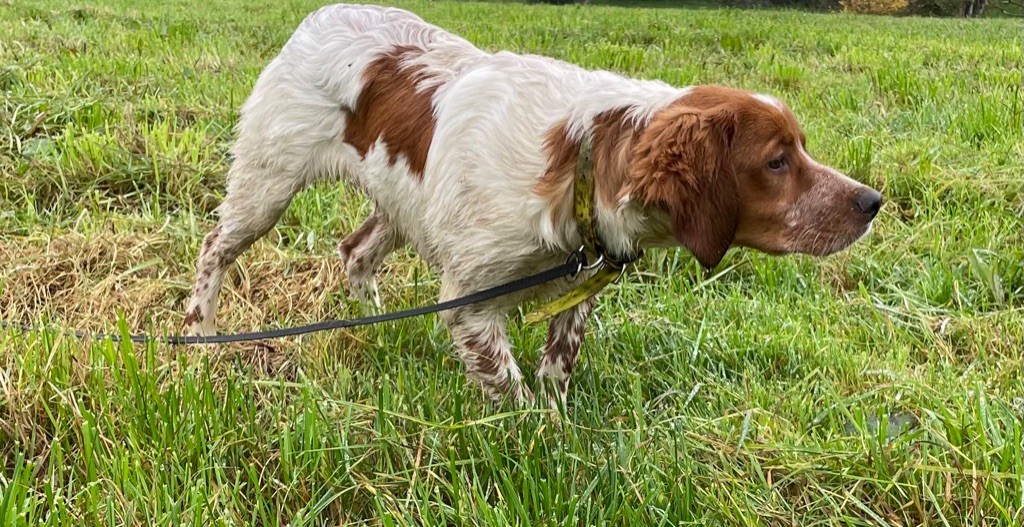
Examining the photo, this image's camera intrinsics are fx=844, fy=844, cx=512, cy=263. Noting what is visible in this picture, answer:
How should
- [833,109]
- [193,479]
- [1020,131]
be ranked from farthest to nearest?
[833,109]
[1020,131]
[193,479]

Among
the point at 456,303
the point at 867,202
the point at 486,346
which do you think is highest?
the point at 867,202

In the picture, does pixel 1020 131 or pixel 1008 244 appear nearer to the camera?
pixel 1008 244

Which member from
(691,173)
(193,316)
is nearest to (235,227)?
(193,316)

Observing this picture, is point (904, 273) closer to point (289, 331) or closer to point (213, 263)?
point (289, 331)

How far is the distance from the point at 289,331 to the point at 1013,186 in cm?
366

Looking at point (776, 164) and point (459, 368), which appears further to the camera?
point (459, 368)

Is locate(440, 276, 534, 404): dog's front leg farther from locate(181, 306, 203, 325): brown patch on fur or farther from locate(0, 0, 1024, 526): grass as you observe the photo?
locate(181, 306, 203, 325): brown patch on fur

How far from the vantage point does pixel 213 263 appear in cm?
320

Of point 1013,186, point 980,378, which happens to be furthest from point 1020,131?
point 980,378

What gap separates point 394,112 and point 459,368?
0.88 meters

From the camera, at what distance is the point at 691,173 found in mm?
2148

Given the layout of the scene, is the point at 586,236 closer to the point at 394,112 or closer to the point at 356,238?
the point at 394,112

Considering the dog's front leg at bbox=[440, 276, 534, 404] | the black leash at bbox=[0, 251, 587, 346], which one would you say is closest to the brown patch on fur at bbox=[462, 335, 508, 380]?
the dog's front leg at bbox=[440, 276, 534, 404]

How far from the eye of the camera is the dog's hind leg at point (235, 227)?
10.3ft
